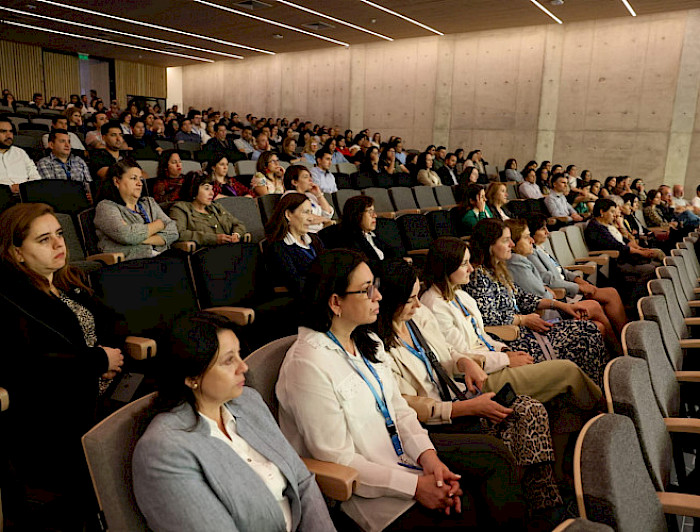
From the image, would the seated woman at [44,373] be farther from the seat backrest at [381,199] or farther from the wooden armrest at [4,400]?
the seat backrest at [381,199]

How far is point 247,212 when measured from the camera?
4609mm

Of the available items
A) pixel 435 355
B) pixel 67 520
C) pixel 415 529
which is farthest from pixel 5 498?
pixel 435 355

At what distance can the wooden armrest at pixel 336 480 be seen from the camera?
150 centimetres

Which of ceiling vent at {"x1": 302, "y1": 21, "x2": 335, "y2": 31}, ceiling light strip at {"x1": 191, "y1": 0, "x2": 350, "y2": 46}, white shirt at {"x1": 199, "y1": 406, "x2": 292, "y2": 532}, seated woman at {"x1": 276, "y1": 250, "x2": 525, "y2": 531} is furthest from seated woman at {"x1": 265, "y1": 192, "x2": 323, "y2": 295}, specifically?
ceiling vent at {"x1": 302, "y1": 21, "x2": 335, "y2": 31}

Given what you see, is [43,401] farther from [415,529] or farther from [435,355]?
[435,355]

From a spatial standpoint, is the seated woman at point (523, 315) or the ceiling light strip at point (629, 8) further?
the ceiling light strip at point (629, 8)

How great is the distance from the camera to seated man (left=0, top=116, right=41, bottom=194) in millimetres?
4857

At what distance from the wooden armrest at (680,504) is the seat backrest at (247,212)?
3.53 metres

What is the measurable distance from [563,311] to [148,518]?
298cm

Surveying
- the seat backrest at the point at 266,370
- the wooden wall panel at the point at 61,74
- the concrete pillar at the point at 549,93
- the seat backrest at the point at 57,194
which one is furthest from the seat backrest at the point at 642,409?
the wooden wall panel at the point at 61,74

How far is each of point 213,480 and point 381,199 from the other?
17.2ft

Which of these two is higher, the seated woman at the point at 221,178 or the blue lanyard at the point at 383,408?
the seated woman at the point at 221,178

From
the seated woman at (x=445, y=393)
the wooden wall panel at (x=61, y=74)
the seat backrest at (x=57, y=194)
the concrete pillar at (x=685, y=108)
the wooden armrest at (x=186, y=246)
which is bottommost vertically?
the seated woman at (x=445, y=393)

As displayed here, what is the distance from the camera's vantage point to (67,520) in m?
1.57
